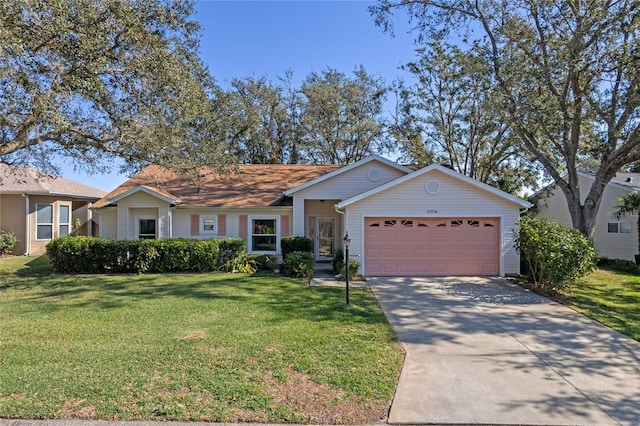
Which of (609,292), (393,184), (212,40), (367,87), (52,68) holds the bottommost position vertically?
(609,292)

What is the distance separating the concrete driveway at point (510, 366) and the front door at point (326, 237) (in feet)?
27.4

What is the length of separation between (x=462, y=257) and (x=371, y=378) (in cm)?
971

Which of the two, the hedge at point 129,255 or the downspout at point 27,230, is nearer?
the hedge at point 129,255

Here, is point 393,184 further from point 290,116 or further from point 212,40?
point 290,116

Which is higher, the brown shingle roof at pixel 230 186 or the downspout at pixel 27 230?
the brown shingle roof at pixel 230 186

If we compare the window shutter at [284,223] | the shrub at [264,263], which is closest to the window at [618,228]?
the window shutter at [284,223]

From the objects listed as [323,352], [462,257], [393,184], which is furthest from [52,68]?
[462,257]

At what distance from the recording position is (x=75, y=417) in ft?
12.2

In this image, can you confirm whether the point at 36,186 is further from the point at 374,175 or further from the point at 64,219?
the point at 374,175

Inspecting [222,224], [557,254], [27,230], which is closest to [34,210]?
[27,230]

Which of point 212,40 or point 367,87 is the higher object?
point 367,87

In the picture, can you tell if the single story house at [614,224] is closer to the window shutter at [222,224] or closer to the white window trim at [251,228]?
the white window trim at [251,228]

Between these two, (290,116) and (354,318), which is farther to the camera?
(290,116)

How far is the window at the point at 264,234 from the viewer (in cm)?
1608
